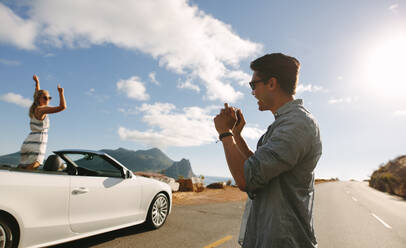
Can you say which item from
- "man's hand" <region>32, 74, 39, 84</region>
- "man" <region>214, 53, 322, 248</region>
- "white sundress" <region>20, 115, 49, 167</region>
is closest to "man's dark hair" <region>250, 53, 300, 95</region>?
"man" <region>214, 53, 322, 248</region>

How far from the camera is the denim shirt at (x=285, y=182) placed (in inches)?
45.1

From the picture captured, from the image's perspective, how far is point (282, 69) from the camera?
141 centimetres

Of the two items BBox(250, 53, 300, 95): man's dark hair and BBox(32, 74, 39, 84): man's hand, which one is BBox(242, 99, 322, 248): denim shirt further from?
BBox(32, 74, 39, 84): man's hand

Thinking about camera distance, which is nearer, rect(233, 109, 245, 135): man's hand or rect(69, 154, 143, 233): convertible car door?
rect(233, 109, 245, 135): man's hand

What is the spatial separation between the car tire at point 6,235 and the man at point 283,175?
330cm

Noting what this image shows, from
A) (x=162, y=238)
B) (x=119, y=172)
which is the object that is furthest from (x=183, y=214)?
(x=119, y=172)

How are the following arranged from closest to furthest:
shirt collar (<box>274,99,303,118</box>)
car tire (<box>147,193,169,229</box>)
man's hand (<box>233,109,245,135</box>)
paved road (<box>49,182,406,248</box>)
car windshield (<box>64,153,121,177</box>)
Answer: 1. shirt collar (<box>274,99,303,118</box>)
2. man's hand (<box>233,109,245,135</box>)
3. paved road (<box>49,182,406,248</box>)
4. car windshield (<box>64,153,121,177</box>)
5. car tire (<box>147,193,169,229</box>)

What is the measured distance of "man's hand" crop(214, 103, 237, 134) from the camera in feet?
4.89

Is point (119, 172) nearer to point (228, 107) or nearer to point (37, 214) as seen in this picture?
point (37, 214)

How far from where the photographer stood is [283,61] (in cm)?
141

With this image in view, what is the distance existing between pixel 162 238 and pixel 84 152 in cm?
223

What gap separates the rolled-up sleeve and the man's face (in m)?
0.33

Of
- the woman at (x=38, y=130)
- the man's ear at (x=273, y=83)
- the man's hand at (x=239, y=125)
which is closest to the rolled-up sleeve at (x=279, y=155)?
the man's ear at (x=273, y=83)

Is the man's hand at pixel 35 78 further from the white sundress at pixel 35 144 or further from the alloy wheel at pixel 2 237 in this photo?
the alloy wheel at pixel 2 237
